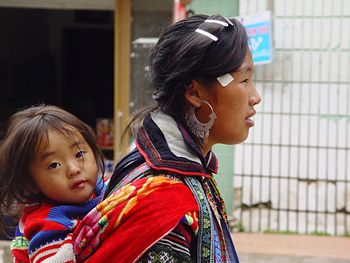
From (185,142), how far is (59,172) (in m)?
0.38

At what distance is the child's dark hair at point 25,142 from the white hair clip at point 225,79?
0.47 m

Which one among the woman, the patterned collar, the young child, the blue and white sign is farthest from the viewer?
the blue and white sign

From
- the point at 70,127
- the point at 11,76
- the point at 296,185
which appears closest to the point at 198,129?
the point at 70,127

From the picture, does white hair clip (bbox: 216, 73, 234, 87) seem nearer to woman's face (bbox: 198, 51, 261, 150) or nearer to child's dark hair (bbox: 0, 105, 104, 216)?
woman's face (bbox: 198, 51, 261, 150)

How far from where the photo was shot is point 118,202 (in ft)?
5.16

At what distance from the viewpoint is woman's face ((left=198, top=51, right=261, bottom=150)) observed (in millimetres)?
1728

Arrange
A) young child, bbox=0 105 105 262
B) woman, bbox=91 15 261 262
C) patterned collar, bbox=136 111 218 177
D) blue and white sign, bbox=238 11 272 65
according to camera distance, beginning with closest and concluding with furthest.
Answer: woman, bbox=91 15 261 262
patterned collar, bbox=136 111 218 177
young child, bbox=0 105 105 262
blue and white sign, bbox=238 11 272 65

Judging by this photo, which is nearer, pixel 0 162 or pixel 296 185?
pixel 0 162

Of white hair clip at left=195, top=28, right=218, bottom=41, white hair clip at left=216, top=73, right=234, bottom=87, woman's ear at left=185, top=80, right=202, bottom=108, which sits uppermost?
white hair clip at left=195, top=28, right=218, bottom=41

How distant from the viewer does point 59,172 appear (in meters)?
1.84

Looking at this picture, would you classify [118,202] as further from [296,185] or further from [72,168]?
[296,185]

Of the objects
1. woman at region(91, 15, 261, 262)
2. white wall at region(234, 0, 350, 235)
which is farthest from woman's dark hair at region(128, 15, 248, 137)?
white wall at region(234, 0, 350, 235)

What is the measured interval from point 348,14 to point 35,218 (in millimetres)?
4759

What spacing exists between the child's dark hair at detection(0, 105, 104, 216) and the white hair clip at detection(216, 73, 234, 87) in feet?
1.54
